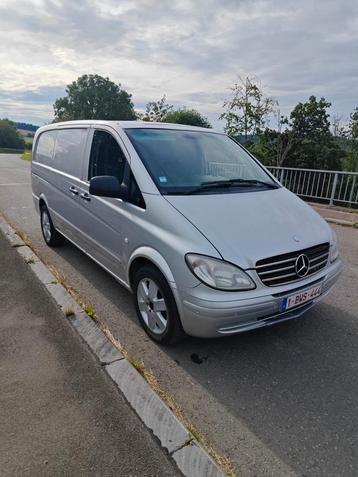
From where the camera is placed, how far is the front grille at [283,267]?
2539 millimetres

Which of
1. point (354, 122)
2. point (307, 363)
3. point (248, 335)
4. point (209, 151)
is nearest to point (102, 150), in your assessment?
point (209, 151)

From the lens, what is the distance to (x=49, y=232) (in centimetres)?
551

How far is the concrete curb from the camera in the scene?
6.28 ft

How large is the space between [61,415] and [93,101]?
78.5 m

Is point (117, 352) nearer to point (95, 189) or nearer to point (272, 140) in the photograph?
point (95, 189)

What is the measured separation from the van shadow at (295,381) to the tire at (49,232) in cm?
230

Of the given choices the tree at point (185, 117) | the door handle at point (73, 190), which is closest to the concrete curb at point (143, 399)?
the door handle at point (73, 190)

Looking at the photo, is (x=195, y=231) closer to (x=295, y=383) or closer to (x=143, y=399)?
(x=143, y=399)

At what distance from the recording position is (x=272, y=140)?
18.3m

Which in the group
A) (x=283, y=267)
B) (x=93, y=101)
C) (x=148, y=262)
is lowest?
(x=148, y=262)

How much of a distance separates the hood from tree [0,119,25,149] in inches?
3780

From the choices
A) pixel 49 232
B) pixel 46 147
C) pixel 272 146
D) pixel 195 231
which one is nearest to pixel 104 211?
pixel 195 231

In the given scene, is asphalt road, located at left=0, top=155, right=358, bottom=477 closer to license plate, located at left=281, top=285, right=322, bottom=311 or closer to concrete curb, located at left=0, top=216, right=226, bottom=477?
concrete curb, located at left=0, top=216, right=226, bottom=477

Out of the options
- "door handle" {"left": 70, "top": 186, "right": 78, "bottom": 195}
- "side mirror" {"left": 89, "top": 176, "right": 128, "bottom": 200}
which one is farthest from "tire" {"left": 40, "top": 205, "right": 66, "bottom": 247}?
"side mirror" {"left": 89, "top": 176, "right": 128, "bottom": 200}
